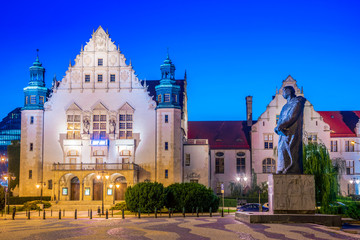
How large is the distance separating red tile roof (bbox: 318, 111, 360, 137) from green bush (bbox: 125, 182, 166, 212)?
122 feet

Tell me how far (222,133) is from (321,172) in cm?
3508

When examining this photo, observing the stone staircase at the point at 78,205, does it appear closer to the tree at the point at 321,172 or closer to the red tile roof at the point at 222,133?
the red tile roof at the point at 222,133

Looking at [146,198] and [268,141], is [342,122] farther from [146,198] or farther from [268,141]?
[146,198]

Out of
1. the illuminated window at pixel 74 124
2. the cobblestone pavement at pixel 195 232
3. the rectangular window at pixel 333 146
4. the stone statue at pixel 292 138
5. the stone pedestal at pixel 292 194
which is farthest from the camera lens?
the rectangular window at pixel 333 146

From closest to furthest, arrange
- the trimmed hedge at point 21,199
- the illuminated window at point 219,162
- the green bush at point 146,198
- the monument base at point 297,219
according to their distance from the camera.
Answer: the monument base at point 297,219
the green bush at point 146,198
the trimmed hedge at point 21,199
the illuminated window at point 219,162

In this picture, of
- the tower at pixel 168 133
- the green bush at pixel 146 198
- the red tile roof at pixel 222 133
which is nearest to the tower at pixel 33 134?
the tower at pixel 168 133

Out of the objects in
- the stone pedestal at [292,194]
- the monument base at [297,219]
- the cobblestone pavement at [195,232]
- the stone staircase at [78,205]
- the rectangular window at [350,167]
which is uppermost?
the rectangular window at [350,167]

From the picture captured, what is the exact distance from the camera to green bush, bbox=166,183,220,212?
43812 mm

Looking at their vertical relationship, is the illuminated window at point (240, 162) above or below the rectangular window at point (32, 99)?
below

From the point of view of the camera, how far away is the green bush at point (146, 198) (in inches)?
1700

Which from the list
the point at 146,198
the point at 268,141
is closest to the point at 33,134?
the point at 146,198

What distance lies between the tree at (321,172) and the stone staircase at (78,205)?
2270cm

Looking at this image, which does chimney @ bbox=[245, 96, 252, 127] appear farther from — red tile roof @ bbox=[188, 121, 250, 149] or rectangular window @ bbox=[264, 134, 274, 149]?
rectangular window @ bbox=[264, 134, 274, 149]

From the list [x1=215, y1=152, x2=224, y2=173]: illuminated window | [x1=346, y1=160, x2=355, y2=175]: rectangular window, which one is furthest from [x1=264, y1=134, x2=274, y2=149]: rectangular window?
[x1=346, y1=160, x2=355, y2=175]: rectangular window
